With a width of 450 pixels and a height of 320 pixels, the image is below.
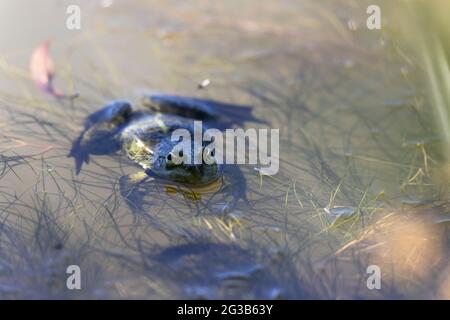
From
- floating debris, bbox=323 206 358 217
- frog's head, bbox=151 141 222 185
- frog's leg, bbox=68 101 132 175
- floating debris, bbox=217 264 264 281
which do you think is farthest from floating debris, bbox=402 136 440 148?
frog's leg, bbox=68 101 132 175

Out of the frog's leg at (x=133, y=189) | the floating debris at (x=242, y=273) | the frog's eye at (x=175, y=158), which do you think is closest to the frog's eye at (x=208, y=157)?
the frog's eye at (x=175, y=158)

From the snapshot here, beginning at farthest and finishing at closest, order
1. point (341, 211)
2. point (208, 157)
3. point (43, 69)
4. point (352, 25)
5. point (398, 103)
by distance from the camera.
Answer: point (352, 25), point (43, 69), point (398, 103), point (208, 157), point (341, 211)

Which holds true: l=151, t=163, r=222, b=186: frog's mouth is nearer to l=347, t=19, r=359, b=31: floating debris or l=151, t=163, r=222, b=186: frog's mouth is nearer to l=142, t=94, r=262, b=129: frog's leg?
l=142, t=94, r=262, b=129: frog's leg

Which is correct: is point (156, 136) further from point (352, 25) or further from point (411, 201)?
point (352, 25)

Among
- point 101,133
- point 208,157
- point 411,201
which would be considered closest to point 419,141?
point 411,201

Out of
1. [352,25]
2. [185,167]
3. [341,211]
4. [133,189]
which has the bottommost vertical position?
[341,211]

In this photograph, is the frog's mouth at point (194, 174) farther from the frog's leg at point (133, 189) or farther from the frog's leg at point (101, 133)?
the frog's leg at point (101, 133)
